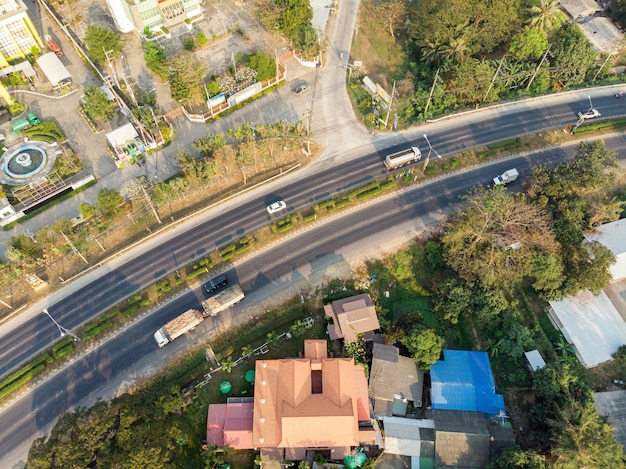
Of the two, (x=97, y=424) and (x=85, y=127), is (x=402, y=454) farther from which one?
(x=85, y=127)

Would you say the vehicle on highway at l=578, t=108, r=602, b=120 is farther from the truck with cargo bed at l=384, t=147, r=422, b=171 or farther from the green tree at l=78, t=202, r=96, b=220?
Result: the green tree at l=78, t=202, r=96, b=220

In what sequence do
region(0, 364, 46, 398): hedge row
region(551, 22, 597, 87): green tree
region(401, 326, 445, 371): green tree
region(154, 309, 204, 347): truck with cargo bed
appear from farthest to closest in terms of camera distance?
region(551, 22, 597, 87): green tree, region(154, 309, 204, 347): truck with cargo bed, region(0, 364, 46, 398): hedge row, region(401, 326, 445, 371): green tree

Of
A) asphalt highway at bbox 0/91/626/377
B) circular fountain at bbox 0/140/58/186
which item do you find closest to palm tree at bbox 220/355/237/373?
asphalt highway at bbox 0/91/626/377

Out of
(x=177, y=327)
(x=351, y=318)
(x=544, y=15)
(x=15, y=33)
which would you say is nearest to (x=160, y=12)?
(x=15, y=33)

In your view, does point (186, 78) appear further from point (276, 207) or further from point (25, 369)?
point (25, 369)

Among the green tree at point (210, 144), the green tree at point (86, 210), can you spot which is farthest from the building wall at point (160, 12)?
the green tree at point (86, 210)

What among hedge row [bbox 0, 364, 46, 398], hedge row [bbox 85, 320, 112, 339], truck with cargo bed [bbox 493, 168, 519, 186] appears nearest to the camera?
hedge row [bbox 0, 364, 46, 398]
